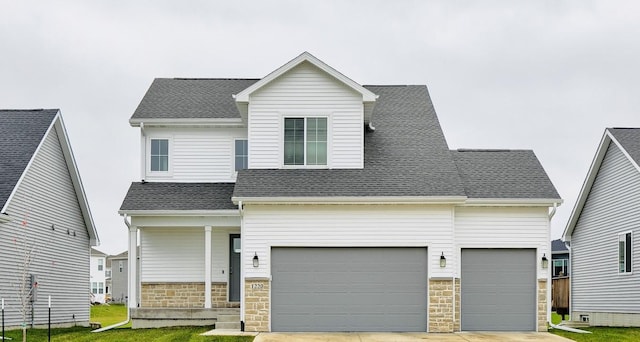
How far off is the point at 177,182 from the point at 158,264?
2.58 m

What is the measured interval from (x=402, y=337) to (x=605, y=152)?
1277 centimetres

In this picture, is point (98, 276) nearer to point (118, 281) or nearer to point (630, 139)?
point (118, 281)

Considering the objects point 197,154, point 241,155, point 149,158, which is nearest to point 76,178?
point 149,158

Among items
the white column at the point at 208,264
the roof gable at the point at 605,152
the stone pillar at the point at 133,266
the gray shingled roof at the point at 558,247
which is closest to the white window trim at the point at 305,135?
the white column at the point at 208,264

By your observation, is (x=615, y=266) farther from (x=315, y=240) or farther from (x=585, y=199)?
(x=315, y=240)

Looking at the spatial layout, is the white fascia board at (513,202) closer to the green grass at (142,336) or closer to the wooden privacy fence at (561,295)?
the green grass at (142,336)

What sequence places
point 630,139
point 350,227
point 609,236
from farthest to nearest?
point 609,236
point 630,139
point 350,227

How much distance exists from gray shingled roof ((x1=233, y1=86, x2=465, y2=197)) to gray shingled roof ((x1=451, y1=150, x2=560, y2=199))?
910mm

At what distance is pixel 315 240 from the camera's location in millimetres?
22562

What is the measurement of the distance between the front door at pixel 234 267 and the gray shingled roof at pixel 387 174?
145 inches

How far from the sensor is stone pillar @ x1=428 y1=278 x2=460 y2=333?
2241 cm

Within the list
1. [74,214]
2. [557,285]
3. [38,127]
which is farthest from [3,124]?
[557,285]

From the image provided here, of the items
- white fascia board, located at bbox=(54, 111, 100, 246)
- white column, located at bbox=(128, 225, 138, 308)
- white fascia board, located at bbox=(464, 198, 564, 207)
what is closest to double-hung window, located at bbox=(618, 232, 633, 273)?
white fascia board, located at bbox=(464, 198, 564, 207)

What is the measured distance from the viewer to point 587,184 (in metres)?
31.5
